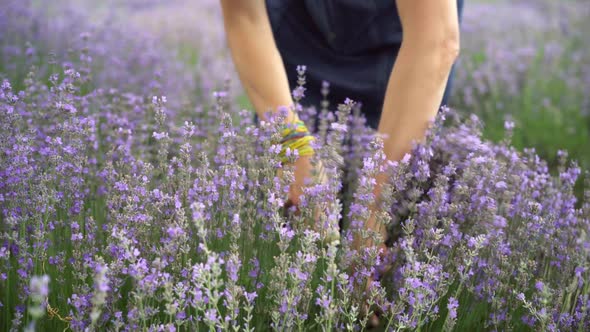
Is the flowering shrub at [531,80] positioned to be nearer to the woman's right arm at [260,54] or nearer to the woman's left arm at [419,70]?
the woman's left arm at [419,70]

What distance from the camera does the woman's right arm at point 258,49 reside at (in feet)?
7.50

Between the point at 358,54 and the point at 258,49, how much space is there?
812 mm

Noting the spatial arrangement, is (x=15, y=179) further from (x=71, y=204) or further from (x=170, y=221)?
(x=170, y=221)

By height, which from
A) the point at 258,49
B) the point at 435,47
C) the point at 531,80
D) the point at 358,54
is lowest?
the point at 531,80

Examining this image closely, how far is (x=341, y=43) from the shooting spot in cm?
294

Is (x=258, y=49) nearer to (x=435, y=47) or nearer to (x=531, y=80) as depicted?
(x=435, y=47)

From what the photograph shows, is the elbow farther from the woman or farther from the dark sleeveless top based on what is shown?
the dark sleeveless top

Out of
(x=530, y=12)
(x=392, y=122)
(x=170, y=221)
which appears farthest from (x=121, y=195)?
(x=530, y=12)

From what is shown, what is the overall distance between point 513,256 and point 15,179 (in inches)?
56.7

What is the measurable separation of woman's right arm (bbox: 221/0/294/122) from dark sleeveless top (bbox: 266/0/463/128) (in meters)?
0.51

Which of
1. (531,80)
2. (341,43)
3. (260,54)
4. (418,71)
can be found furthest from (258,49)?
(531,80)

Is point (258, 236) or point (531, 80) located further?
point (531, 80)

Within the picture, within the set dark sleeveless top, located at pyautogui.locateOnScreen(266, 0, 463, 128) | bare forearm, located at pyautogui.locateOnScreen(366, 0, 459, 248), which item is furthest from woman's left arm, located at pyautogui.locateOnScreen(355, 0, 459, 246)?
dark sleeveless top, located at pyautogui.locateOnScreen(266, 0, 463, 128)

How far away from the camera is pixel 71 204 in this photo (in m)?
2.05
